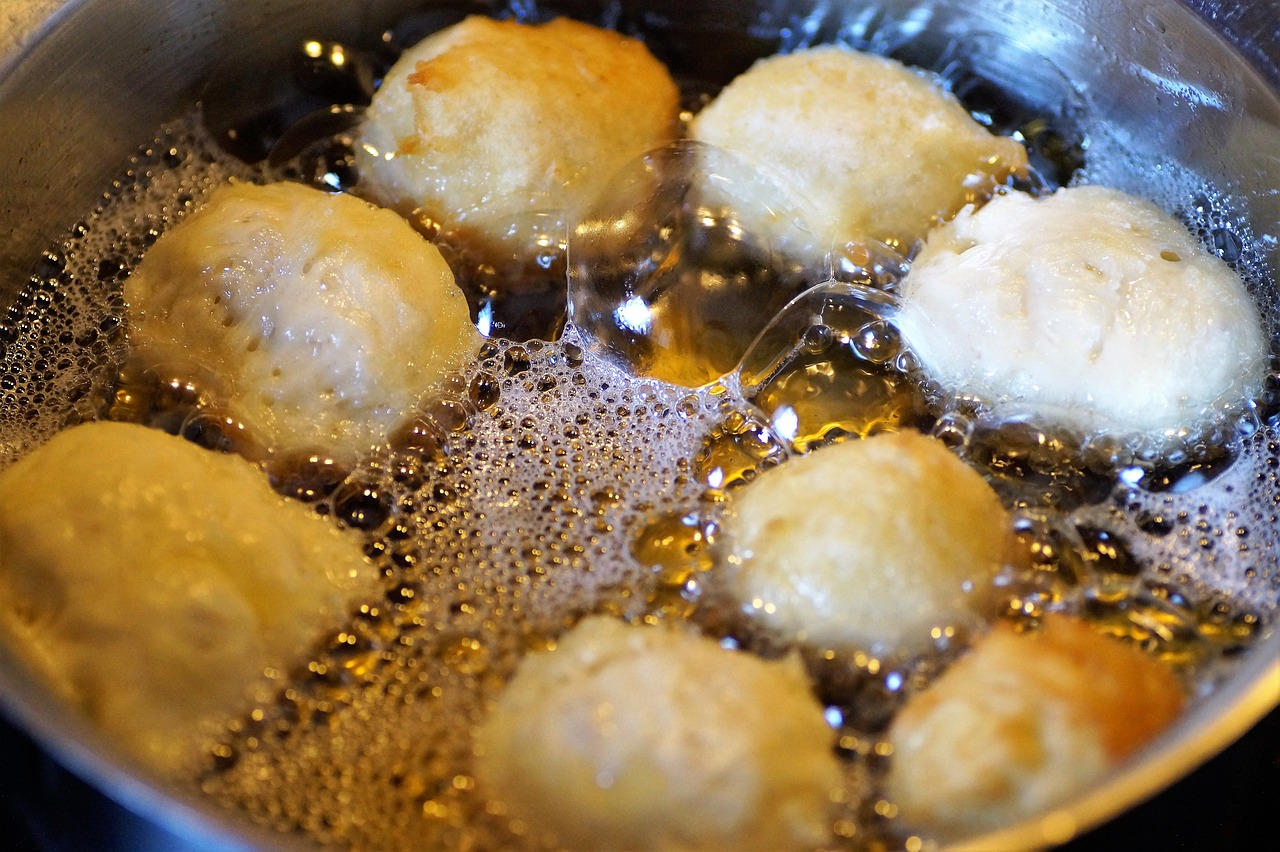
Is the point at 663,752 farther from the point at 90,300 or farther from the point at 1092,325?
the point at 90,300

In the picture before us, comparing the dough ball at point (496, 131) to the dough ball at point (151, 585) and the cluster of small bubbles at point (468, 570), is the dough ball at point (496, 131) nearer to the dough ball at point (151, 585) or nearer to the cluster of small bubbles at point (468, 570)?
the cluster of small bubbles at point (468, 570)

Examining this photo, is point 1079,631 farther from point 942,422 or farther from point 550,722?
point 550,722

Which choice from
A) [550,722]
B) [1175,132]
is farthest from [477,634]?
[1175,132]

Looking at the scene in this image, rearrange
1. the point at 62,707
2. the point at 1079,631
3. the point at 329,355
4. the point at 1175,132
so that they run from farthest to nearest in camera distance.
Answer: the point at 1175,132 < the point at 329,355 < the point at 1079,631 < the point at 62,707

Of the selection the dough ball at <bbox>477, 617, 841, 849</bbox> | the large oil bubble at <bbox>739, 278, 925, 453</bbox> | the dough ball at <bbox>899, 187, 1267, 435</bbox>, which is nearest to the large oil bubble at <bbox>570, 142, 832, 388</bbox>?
the large oil bubble at <bbox>739, 278, 925, 453</bbox>

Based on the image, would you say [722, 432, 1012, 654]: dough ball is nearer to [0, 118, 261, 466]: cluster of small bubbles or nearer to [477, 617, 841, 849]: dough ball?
[477, 617, 841, 849]: dough ball

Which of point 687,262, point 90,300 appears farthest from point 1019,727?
point 90,300

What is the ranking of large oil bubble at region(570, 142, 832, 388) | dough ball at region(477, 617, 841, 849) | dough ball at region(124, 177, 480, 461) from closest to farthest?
dough ball at region(477, 617, 841, 849) < dough ball at region(124, 177, 480, 461) < large oil bubble at region(570, 142, 832, 388)
